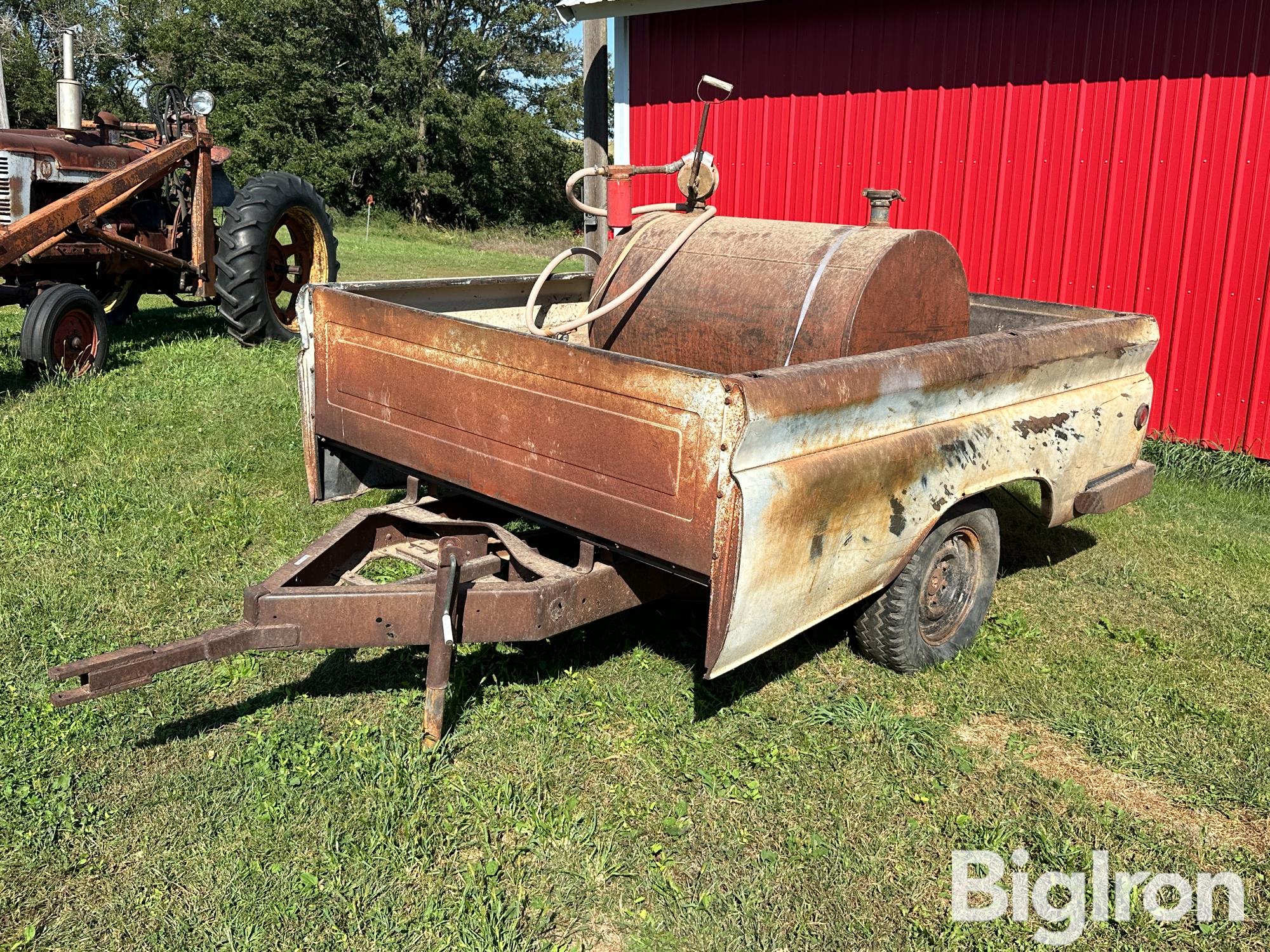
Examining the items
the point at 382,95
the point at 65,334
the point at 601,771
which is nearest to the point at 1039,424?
the point at 601,771

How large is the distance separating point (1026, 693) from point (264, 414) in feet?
15.8

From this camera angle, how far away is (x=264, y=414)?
22.6 feet

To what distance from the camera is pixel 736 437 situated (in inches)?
112

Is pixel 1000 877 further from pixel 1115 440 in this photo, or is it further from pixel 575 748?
pixel 1115 440

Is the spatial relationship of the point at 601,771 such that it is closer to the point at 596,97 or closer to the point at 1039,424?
the point at 1039,424

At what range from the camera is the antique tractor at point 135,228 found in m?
7.61

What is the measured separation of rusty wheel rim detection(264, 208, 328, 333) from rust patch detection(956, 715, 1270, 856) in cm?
738

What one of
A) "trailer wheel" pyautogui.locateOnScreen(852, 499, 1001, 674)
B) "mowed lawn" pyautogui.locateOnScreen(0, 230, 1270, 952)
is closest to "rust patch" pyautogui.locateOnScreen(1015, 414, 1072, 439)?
"trailer wheel" pyautogui.locateOnScreen(852, 499, 1001, 674)

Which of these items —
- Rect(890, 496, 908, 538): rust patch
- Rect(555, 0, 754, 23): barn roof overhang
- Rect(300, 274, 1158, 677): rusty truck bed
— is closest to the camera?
Rect(300, 274, 1158, 677): rusty truck bed

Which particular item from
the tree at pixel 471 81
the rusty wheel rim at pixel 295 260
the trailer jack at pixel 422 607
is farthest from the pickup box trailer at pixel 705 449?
the tree at pixel 471 81

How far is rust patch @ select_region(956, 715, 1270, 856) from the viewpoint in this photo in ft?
10.4

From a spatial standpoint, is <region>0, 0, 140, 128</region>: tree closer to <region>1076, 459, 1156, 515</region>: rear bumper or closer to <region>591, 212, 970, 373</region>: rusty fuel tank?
<region>591, 212, 970, 373</region>: rusty fuel tank

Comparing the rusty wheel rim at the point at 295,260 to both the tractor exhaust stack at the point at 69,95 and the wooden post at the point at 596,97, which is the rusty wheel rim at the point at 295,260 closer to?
the tractor exhaust stack at the point at 69,95

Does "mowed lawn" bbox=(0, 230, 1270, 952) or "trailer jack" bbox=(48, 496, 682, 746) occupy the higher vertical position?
"trailer jack" bbox=(48, 496, 682, 746)
